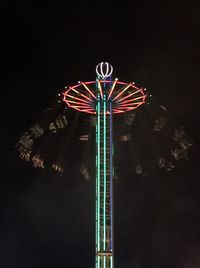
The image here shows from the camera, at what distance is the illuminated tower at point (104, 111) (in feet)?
120

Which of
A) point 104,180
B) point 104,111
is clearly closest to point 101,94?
point 104,111

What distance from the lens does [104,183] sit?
3722cm

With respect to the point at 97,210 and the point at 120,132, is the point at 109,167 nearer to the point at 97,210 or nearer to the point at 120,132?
the point at 97,210

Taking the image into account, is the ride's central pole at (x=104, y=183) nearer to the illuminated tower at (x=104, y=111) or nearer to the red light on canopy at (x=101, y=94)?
the illuminated tower at (x=104, y=111)

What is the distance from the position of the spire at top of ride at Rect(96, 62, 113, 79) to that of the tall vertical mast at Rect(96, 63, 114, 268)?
8 centimetres

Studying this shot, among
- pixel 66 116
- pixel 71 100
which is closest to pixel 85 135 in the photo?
pixel 66 116

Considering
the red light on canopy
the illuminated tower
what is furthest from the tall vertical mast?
the red light on canopy

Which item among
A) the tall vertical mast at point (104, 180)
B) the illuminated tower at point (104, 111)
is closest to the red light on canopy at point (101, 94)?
the illuminated tower at point (104, 111)

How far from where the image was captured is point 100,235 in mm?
36344

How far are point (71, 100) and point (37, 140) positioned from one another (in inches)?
292

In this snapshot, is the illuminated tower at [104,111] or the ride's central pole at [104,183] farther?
the illuminated tower at [104,111]

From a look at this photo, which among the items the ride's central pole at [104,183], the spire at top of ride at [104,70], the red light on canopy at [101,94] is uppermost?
the spire at top of ride at [104,70]

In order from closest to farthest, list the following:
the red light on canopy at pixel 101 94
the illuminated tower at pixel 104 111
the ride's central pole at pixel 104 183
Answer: the ride's central pole at pixel 104 183 → the illuminated tower at pixel 104 111 → the red light on canopy at pixel 101 94

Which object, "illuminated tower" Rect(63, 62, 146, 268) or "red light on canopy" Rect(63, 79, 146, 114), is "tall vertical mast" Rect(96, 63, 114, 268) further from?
"red light on canopy" Rect(63, 79, 146, 114)
